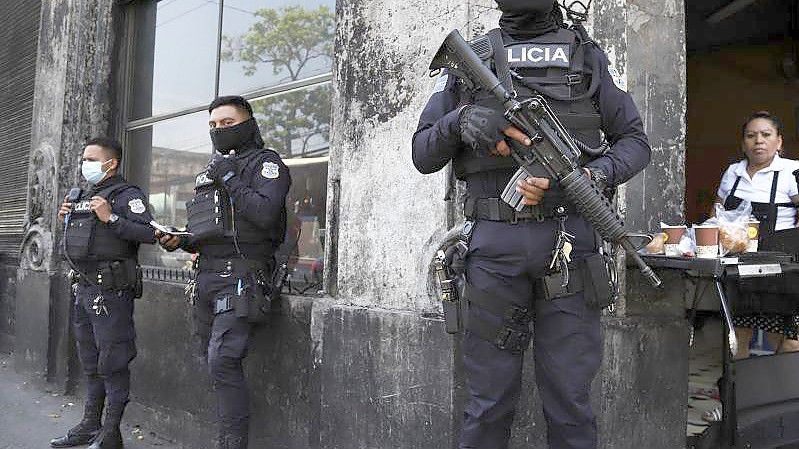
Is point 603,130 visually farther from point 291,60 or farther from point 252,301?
point 291,60

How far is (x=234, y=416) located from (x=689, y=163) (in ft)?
23.7

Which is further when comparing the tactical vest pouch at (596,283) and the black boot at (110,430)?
the black boot at (110,430)

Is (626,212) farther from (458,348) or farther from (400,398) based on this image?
(400,398)

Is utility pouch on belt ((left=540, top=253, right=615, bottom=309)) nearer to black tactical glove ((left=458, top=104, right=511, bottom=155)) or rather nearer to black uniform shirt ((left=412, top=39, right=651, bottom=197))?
black uniform shirt ((left=412, top=39, right=651, bottom=197))

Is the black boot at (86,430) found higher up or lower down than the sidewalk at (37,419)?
higher up

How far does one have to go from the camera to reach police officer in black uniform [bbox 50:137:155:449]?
3.72m

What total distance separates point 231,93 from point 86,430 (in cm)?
247

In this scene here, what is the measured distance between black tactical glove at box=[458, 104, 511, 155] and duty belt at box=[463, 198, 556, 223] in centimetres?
19

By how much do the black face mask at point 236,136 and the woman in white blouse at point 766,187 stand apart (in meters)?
2.78

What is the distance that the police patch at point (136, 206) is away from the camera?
3850mm

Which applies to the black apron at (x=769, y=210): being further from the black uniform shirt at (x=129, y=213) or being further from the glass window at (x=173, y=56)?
the glass window at (x=173, y=56)

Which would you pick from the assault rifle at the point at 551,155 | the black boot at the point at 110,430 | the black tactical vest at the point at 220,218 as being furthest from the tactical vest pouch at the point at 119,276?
the assault rifle at the point at 551,155

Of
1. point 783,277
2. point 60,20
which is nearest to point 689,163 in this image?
point 783,277

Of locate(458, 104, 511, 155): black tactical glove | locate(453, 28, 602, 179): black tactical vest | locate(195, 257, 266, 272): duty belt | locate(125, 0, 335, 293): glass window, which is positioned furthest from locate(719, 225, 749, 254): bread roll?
locate(195, 257, 266, 272): duty belt
